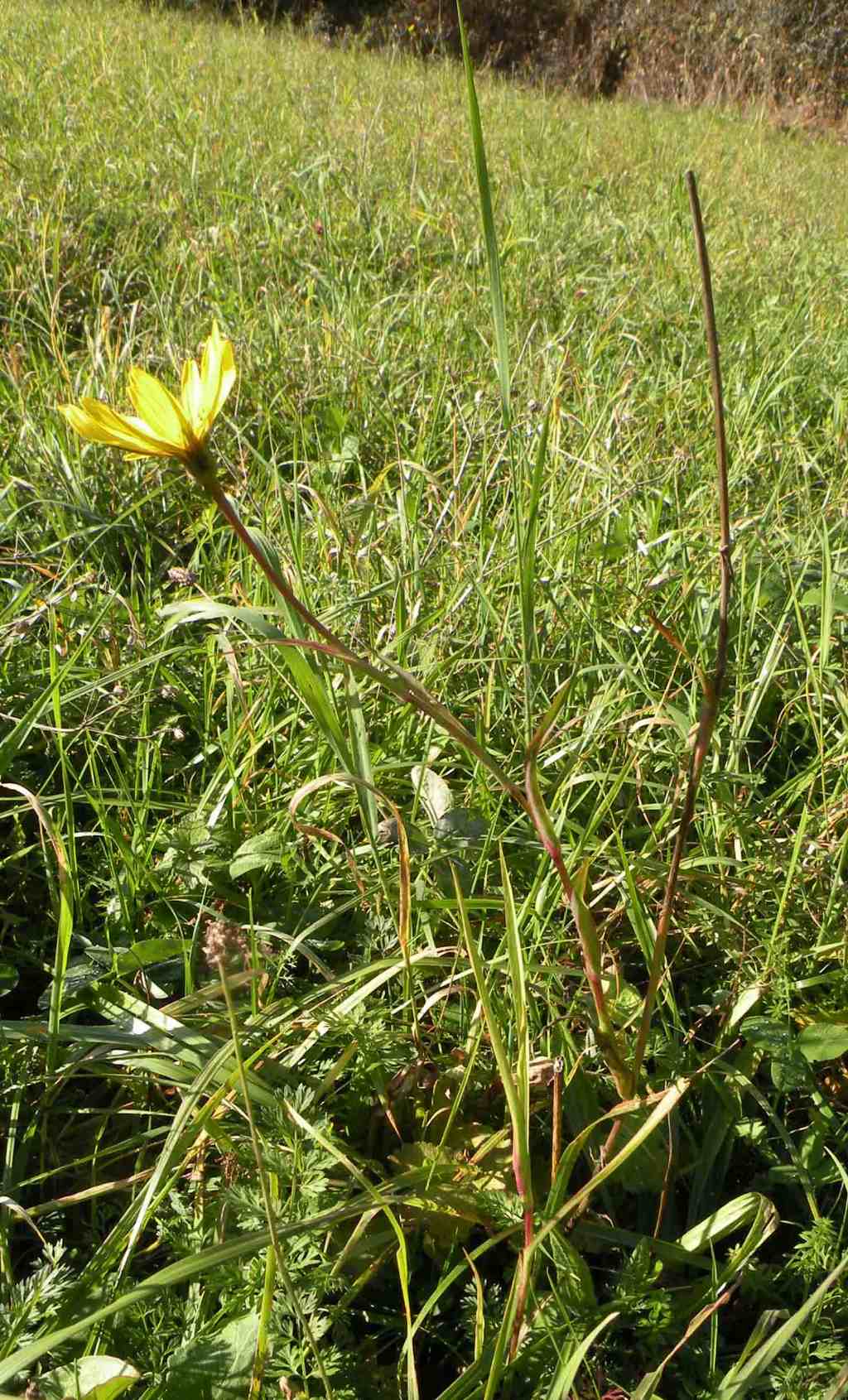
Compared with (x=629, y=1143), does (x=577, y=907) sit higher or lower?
higher

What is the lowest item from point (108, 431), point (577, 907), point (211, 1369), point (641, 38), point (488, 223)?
point (211, 1369)

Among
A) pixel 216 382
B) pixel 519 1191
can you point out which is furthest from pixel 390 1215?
pixel 216 382

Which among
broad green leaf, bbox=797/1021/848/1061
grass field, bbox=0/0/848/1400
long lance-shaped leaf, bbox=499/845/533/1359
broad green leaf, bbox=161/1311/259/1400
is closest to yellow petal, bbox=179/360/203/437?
grass field, bbox=0/0/848/1400

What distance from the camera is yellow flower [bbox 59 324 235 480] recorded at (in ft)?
2.09

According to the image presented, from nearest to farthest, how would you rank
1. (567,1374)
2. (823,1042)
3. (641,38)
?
(567,1374) → (823,1042) → (641,38)

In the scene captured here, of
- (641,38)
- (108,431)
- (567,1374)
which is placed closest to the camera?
(108,431)

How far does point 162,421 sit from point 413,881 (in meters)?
0.65

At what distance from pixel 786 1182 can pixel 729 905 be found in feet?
0.99

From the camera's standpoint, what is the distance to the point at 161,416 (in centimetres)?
65

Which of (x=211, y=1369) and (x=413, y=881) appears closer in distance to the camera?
(x=211, y=1369)

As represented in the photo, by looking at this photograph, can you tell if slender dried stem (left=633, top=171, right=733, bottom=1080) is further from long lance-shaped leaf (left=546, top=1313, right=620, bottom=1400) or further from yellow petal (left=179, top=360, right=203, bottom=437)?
yellow petal (left=179, top=360, right=203, bottom=437)

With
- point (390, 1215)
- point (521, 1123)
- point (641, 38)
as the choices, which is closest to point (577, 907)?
point (521, 1123)

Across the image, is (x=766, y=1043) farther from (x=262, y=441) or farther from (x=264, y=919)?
(x=262, y=441)

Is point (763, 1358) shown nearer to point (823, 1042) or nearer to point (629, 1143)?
point (629, 1143)
